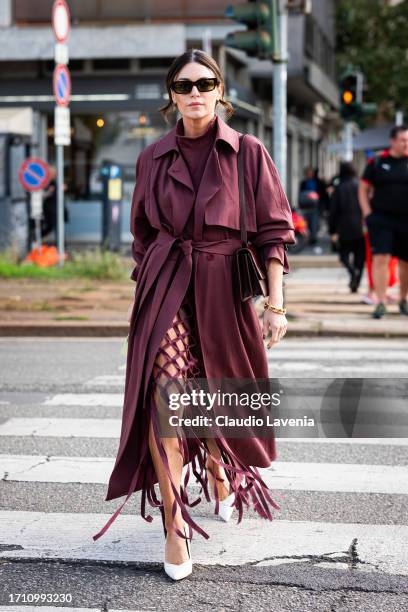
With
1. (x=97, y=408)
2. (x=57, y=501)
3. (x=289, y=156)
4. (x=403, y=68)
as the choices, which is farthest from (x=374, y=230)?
(x=403, y=68)

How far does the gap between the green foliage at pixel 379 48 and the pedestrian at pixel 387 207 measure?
31.9m

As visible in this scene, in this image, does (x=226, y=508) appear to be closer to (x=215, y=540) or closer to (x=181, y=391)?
(x=215, y=540)

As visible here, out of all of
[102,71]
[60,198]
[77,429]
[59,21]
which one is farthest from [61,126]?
[77,429]

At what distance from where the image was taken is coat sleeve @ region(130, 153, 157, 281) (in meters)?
4.51

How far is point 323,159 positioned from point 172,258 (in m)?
55.4

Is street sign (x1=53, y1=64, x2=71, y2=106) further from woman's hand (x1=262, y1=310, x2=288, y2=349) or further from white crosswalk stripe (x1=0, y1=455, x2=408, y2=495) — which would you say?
woman's hand (x1=262, y1=310, x2=288, y2=349)

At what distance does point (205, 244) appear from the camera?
4328 mm

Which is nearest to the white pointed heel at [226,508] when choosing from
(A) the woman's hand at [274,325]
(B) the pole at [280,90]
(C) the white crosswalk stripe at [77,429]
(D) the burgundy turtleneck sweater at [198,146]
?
(A) the woman's hand at [274,325]

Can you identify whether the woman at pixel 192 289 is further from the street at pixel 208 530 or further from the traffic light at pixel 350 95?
the traffic light at pixel 350 95

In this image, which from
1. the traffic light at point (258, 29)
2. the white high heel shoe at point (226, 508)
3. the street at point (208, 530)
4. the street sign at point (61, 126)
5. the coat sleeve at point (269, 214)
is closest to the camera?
the street at point (208, 530)

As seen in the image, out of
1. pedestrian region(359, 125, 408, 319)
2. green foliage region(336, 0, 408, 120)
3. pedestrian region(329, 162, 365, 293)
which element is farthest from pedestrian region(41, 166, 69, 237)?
green foliage region(336, 0, 408, 120)

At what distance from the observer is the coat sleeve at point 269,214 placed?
14.3 ft

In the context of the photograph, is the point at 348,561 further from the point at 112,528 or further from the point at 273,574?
the point at 112,528

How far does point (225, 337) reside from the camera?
4.35 m
